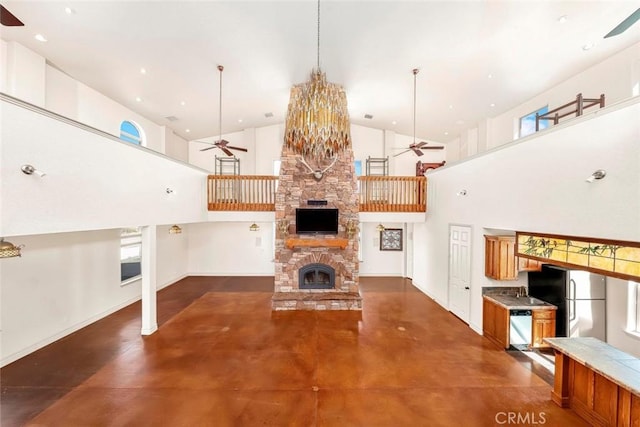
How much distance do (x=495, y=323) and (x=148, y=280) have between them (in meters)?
7.45

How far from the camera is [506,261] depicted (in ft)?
16.4

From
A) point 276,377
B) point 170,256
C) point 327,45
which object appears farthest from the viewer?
point 170,256

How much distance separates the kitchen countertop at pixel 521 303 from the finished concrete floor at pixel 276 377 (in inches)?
35.4

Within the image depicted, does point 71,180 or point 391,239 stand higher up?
point 71,180

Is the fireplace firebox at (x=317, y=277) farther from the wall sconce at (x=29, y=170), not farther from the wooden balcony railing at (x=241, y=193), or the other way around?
the wall sconce at (x=29, y=170)

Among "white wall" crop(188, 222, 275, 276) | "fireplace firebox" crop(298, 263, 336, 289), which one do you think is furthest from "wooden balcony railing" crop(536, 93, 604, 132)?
"white wall" crop(188, 222, 275, 276)

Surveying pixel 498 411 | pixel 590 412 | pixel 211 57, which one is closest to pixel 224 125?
pixel 211 57

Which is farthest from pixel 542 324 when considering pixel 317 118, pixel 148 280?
pixel 148 280

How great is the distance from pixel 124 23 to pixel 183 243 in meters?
7.48

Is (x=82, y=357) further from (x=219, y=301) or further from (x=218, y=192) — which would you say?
(x=218, y=192)

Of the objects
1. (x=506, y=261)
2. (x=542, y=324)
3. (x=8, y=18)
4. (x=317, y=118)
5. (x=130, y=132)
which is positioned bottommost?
(x=542, y=324)

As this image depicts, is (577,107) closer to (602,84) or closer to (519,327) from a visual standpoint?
(602,84)

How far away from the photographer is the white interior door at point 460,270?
593cm

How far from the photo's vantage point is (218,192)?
7.86m
